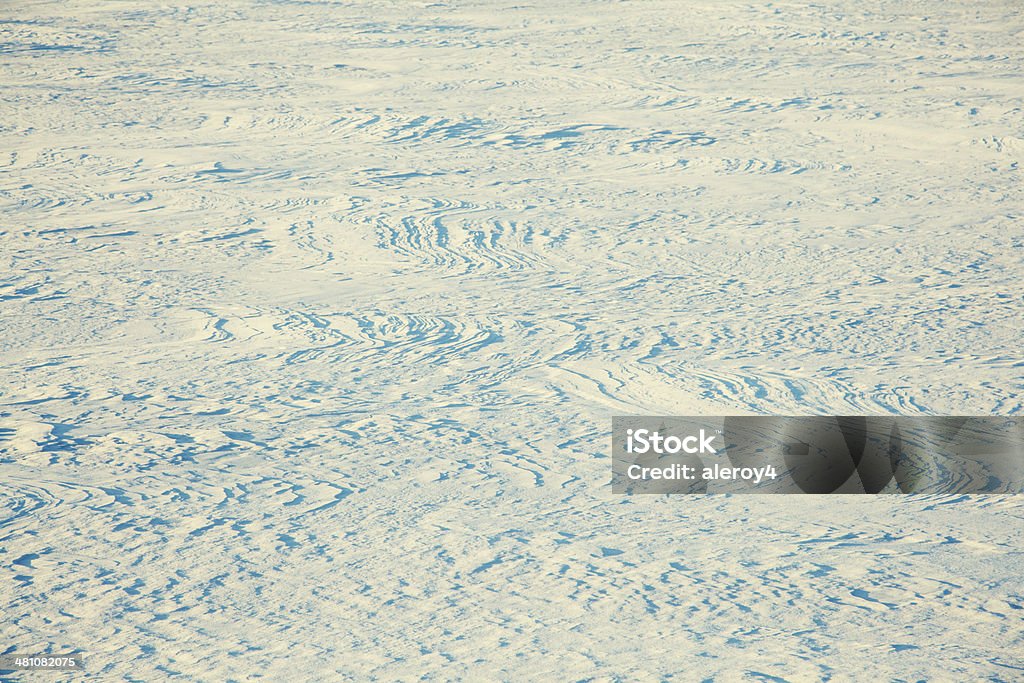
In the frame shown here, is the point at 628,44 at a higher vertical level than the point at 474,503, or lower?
higher

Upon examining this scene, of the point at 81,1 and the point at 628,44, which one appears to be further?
the point at 81,1

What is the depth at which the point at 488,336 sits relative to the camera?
82.7 inches

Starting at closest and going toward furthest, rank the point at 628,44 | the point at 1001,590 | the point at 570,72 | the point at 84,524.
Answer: the point at 1001,590 < the point at 84,524 < the point at 570,72 < the point at 628,44

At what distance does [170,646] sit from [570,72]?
2.63 metres

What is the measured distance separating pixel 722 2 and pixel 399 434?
3.08 metres

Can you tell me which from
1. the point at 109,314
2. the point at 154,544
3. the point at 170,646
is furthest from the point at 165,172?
the point at 170,646

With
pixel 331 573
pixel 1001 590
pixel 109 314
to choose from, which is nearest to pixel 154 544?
pixel 331 573

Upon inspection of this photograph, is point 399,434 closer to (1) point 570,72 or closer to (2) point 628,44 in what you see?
(1) point 570,72

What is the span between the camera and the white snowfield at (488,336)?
138cm

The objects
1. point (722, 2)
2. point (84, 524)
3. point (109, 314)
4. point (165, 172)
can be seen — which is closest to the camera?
point (84, 524)

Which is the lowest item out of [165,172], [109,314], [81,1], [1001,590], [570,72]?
[1001,590]

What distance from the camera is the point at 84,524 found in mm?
1558

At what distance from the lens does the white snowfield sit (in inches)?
54.3

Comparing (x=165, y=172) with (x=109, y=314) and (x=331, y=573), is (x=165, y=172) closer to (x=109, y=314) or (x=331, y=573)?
(x=109, y=314)
